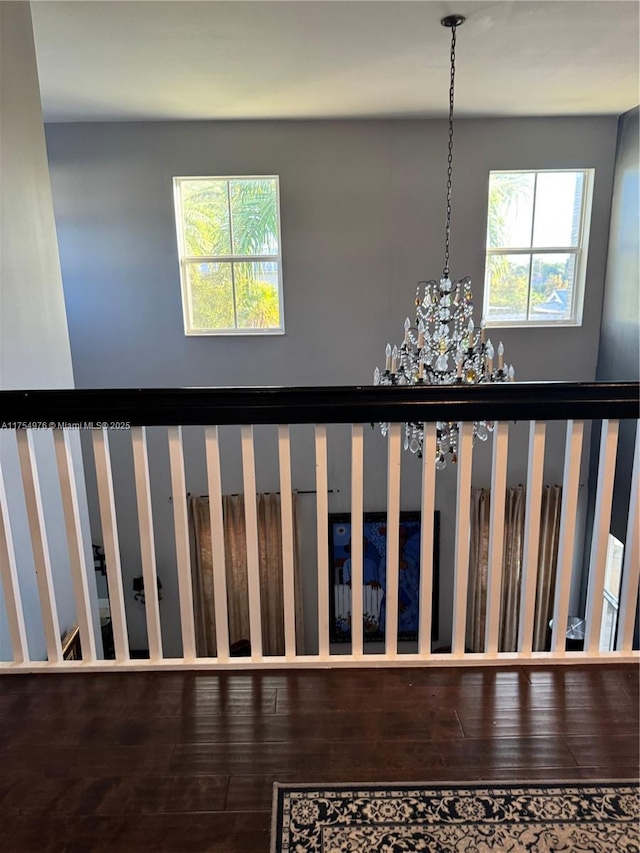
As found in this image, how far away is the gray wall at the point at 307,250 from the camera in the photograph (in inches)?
185

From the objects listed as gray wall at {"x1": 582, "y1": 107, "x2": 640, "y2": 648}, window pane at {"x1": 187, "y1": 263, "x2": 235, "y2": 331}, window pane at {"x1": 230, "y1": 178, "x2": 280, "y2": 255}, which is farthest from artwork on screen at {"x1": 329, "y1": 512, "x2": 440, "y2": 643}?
window pane at {"x1": 230, "y1": 178, "x2": 280, "y2": 255}

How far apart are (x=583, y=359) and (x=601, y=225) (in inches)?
48.1

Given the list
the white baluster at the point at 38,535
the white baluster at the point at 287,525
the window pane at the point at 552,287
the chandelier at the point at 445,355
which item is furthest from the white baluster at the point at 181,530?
the window pane at the point at 552,287

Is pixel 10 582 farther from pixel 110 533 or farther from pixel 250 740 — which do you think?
pixel 250 740

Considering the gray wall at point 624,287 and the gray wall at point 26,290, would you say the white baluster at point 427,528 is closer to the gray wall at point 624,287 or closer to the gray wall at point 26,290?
the gray wall at point 26,290

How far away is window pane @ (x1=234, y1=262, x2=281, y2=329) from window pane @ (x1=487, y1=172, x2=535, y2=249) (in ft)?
6.69

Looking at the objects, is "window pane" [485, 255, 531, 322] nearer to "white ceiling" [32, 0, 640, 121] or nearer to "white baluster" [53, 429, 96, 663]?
"white ceiling" [32, 0, 640, 121]

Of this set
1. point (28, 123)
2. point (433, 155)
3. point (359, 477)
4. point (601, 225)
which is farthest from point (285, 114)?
point (359, 477)

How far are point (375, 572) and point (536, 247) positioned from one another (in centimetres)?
348

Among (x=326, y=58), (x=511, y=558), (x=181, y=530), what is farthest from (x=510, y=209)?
(x=181, y=530)

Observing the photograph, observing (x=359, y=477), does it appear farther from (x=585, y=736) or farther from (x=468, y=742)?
(x=585, y=736)

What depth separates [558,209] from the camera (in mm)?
5043

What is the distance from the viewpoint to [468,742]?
1.31 m

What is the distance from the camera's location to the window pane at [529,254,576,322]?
5.14 metres
